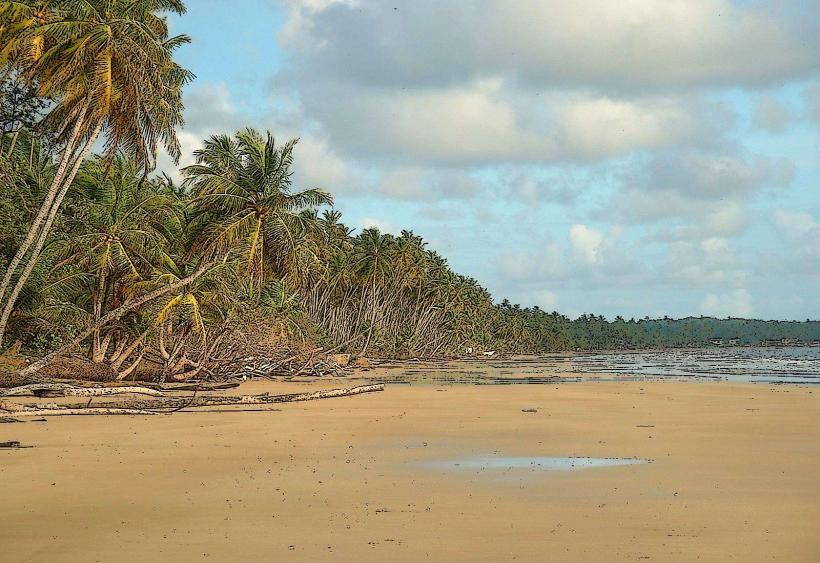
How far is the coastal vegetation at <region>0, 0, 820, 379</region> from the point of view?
21.7 metres

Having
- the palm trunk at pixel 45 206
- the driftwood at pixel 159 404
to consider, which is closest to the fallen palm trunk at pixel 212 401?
the driftwood at pixel 159 404

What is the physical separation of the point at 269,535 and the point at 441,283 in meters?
95.3

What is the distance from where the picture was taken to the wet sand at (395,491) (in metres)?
7.88

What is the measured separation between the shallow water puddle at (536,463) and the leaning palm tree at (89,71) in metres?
13.0

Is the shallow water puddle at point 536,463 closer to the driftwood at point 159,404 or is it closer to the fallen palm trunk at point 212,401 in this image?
the driftwood at point 159,404

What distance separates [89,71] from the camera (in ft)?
71.6

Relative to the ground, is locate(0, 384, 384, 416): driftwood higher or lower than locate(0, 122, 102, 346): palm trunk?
lower

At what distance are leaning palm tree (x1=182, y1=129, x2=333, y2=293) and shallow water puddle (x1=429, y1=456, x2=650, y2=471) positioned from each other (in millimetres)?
19634

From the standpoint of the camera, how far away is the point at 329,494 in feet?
34.6

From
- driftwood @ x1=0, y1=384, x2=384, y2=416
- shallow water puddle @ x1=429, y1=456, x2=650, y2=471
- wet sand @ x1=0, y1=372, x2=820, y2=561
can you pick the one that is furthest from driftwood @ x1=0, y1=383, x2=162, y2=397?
shallow water puddle @ x1=429, y1=456, x2=650, y2=471

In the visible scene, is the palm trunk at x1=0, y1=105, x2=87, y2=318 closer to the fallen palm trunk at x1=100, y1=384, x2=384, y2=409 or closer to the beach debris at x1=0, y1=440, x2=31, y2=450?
the fallen palm trunk at x1=100, y1=384, x2=384, y2=409

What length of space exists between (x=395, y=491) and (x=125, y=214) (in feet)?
66.7

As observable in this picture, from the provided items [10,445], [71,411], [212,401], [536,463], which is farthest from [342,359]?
[536,463]

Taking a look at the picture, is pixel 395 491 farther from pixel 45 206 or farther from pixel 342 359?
pixel 342 359
